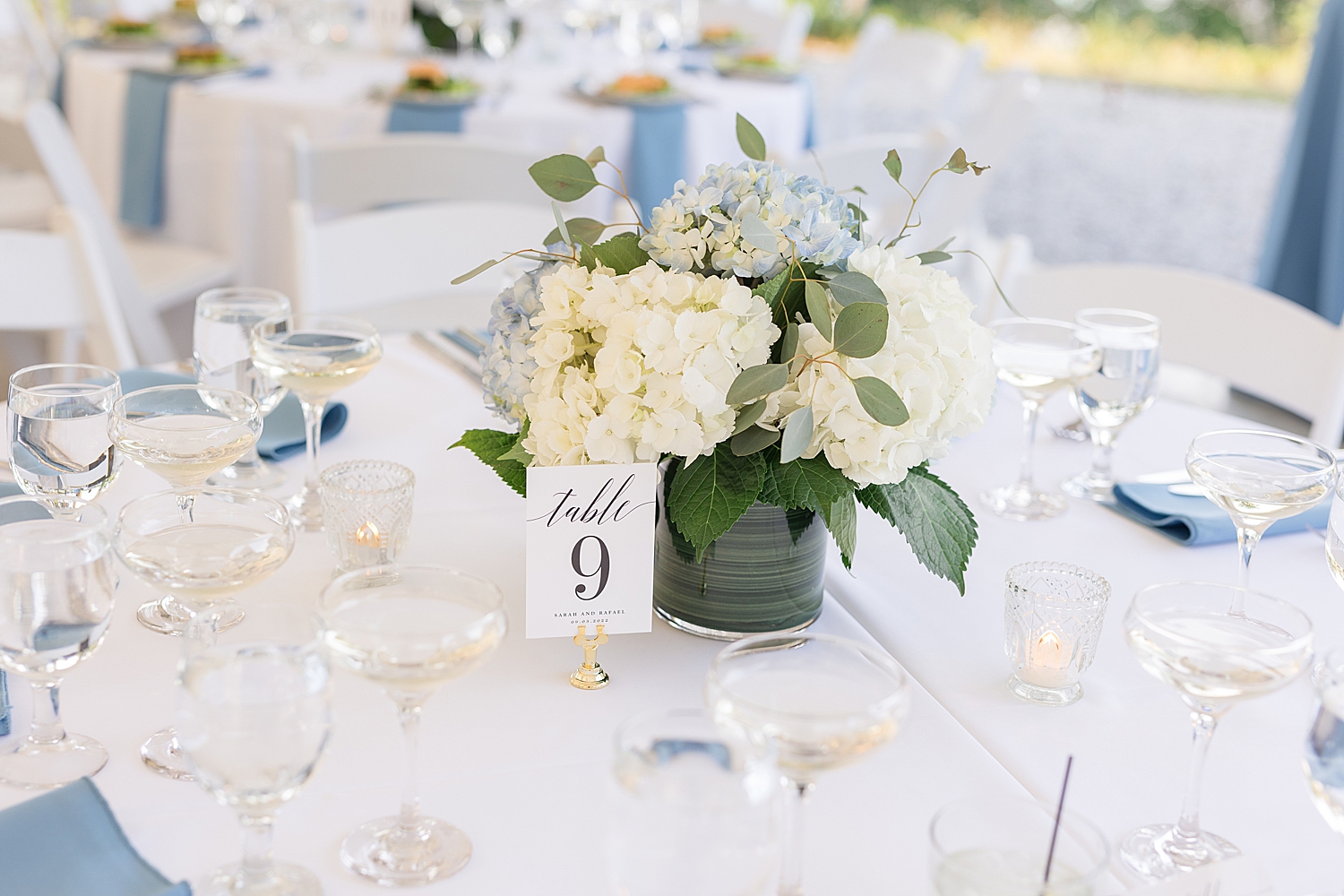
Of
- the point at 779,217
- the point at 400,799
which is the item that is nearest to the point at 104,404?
the point at 400,799

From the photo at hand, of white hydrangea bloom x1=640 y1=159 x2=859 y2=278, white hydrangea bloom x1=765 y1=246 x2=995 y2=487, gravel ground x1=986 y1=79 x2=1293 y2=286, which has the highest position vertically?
white hydrangea bloom x1=640 y1=159 x2=859 y2=278

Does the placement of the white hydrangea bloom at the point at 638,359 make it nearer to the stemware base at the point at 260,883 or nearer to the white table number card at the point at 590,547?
the white table number card at the point at 590,547

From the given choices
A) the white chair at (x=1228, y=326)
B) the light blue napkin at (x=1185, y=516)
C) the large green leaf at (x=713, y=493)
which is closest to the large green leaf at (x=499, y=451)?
the large green leaf at (x=713, y=493)

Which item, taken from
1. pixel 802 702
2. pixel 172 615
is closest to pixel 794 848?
pixel 802 702

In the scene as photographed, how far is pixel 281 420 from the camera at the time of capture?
1.44 meters

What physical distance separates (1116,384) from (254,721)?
1.02 meters

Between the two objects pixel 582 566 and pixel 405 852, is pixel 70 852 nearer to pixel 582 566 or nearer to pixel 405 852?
pixel 405 852

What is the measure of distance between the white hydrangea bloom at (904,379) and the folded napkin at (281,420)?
70cm

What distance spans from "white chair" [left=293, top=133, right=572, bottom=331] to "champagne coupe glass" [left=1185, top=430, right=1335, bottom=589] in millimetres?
1105

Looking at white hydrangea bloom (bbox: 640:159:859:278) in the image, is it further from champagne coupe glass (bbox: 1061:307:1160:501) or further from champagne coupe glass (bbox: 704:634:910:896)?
champagne coupe glass (bbox: 1061:307:1160:501)

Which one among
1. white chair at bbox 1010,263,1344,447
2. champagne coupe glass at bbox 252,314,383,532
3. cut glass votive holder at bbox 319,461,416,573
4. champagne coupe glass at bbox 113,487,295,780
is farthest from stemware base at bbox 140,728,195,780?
white chair at bbox 1010,263,1344,447

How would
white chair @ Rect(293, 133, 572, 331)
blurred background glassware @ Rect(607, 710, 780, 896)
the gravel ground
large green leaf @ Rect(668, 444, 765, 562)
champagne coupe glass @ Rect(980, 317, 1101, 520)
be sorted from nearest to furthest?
blurred background glassware @ Rect(607, 710, 780, 896), large green leaf @ Rect(668, 444, 765, 562), champagne coupe glass @ Rect(980, 317, 1101, 520), white chair @ Rect(293, 133, 572, 331), the gravel ground

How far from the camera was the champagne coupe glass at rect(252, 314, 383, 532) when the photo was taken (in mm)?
1199

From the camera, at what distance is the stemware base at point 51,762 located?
0.82 m
